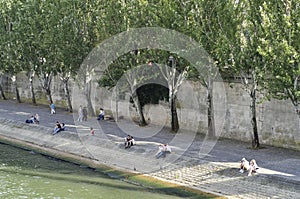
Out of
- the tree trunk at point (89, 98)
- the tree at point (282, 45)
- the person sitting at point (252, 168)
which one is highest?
the tree at point (282, 45)

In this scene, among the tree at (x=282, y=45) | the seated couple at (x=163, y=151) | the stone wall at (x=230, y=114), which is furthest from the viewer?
the stone wall at (x=230, y=114)

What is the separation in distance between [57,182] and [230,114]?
639 inches

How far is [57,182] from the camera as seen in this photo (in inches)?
1299

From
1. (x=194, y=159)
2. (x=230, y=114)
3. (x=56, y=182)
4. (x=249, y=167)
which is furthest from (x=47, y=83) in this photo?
(x=249, y=167)

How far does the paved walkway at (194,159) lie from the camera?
2958 centimetres

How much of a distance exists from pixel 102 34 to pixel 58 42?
276 inches

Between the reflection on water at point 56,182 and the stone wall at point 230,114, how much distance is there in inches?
476

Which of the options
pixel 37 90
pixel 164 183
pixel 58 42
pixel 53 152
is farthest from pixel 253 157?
pixel 37 90

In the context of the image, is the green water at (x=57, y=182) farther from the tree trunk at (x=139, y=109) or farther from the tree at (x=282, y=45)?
the tree trunk at (x=139, y=109)

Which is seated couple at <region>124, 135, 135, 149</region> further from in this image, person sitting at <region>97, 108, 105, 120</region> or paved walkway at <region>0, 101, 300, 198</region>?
person sitting at <region>97, 108, 105, 120</region>

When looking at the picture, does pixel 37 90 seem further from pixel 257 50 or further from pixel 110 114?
pixel 257 50

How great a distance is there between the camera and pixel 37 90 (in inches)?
2566

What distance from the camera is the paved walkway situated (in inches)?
1164

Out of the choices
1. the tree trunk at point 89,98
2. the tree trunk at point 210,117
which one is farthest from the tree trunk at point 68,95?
the tree trunk at point 210,117
